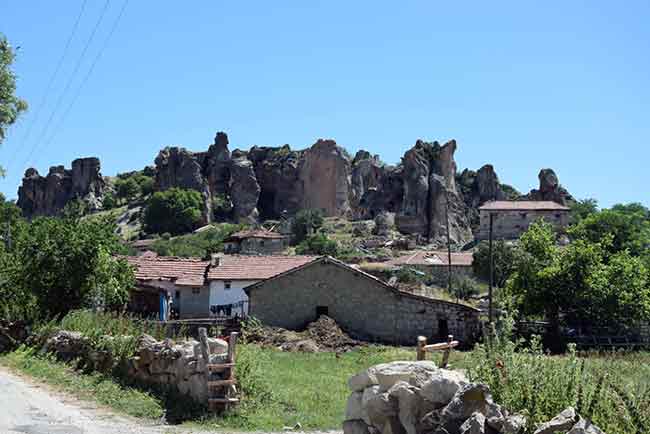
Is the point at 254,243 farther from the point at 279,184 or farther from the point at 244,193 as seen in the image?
the point at 279,184

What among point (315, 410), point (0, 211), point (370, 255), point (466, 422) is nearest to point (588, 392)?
point (466, 422)

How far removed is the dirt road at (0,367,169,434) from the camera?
11.7 m

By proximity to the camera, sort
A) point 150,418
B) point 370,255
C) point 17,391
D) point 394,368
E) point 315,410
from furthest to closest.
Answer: point 370,255, point 17,391, point 315,410, point 150,418, point 394,368

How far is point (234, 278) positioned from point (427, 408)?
34443 millimetres

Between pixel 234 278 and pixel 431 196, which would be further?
pixel 431 196

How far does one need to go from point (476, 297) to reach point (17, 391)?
47.3 meters

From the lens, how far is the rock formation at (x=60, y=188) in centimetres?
12975

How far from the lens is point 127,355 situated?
16156 millimetres

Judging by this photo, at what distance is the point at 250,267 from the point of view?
1729 inches

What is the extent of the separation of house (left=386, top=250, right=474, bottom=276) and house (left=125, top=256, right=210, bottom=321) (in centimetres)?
2894

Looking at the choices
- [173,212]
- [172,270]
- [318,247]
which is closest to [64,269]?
[172,270]

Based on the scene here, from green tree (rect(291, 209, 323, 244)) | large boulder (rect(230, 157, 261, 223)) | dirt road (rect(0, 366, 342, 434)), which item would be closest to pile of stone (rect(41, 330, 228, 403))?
dirt road (rect(0, 366, 342, 434))

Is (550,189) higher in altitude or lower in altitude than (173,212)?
higher

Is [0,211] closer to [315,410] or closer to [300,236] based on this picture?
[300,236]
